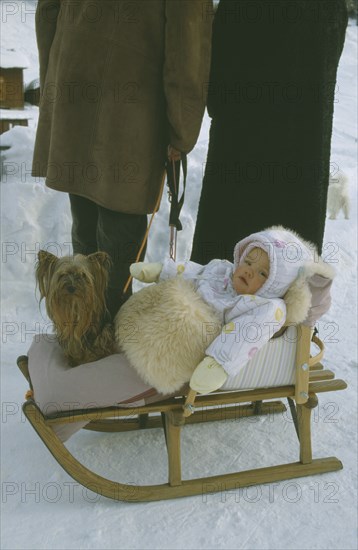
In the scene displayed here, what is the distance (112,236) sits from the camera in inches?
90.4

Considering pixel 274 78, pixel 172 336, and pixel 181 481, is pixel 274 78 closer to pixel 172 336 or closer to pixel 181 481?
pixel 172 336

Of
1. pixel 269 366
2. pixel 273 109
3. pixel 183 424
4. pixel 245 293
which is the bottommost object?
pixel 183 424

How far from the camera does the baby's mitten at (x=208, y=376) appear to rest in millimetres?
1750

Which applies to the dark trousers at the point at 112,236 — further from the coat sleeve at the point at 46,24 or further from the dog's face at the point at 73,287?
the coat sleeve at the point at 46,24

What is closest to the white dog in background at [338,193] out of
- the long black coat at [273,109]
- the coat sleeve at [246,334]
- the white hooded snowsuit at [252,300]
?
the long black coat at [273,109]

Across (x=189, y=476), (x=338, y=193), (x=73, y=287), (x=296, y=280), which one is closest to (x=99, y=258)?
(x=73, y=287)

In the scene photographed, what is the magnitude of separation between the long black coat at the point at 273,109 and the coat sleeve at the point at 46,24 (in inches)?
27.3

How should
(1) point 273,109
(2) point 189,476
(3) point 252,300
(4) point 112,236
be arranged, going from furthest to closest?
(1) point 273,109 → (4) point 112,236 → (2) point 189,476 → (3) point 252,300

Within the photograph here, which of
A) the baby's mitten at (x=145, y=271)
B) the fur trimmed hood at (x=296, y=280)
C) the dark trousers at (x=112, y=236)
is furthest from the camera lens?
the dark trousers at (x=112, y=236)

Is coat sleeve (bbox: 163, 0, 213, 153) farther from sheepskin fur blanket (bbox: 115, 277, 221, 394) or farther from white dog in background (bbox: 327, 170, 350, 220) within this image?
white dog in background (bbox: 327, 170, 350, 220)

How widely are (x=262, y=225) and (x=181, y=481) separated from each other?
121cm

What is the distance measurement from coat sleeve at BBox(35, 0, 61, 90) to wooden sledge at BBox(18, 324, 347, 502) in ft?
4.46

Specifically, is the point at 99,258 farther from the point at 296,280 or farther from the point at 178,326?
the point at 296,280

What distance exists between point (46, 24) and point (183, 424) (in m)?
1.75
